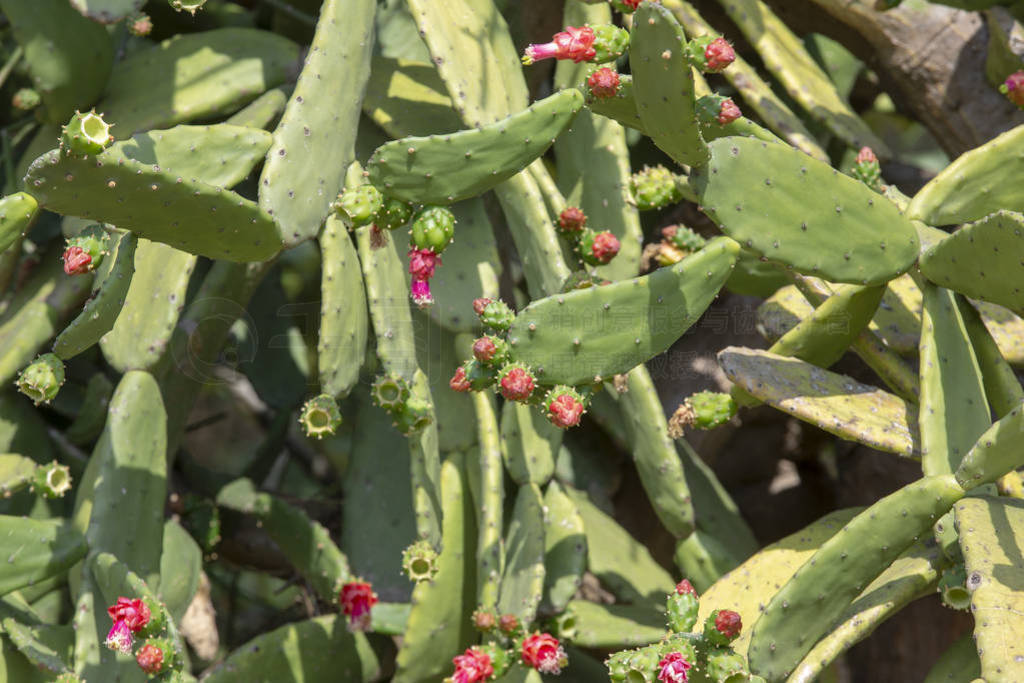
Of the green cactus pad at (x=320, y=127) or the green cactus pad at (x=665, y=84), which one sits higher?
the green cactus pad at (x=320, y=127)

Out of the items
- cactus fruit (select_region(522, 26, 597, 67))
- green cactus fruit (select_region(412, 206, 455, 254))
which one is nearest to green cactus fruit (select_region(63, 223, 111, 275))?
green cactus fruit (select_region(412, 206, 455, 254))

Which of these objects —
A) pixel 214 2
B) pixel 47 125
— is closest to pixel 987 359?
pixel 47 125

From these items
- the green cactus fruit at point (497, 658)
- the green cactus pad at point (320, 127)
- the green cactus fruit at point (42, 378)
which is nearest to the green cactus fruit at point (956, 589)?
the green cactus fruit at point (497, 658)

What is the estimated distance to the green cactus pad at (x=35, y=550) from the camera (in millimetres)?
2125

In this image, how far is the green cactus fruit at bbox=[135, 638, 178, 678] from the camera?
193cm

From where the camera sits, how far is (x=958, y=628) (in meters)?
2.93

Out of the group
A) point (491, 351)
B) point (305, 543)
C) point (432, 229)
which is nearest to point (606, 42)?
point (432, 229)

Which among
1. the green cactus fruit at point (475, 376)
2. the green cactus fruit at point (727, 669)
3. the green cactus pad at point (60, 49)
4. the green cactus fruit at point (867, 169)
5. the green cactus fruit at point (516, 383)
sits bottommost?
the green cactus fruit at point (727, 669)

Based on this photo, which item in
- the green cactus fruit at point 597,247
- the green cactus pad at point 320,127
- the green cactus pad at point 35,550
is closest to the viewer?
the green cactus pad at point 320,127

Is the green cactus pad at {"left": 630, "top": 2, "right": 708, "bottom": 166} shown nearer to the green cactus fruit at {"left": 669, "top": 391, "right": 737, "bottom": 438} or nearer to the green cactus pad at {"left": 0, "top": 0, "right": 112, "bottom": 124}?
the green cactus fruit at {"left": 669, "top": 391, "right": 737, "bottom": 438}

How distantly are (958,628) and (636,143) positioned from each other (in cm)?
147

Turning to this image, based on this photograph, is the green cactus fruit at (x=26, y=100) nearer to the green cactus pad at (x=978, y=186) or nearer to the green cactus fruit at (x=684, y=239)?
the green cactus fruit at (x=684, y=239)

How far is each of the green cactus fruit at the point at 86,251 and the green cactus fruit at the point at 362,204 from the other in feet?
1.27

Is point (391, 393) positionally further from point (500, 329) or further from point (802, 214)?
point (802, 214)
